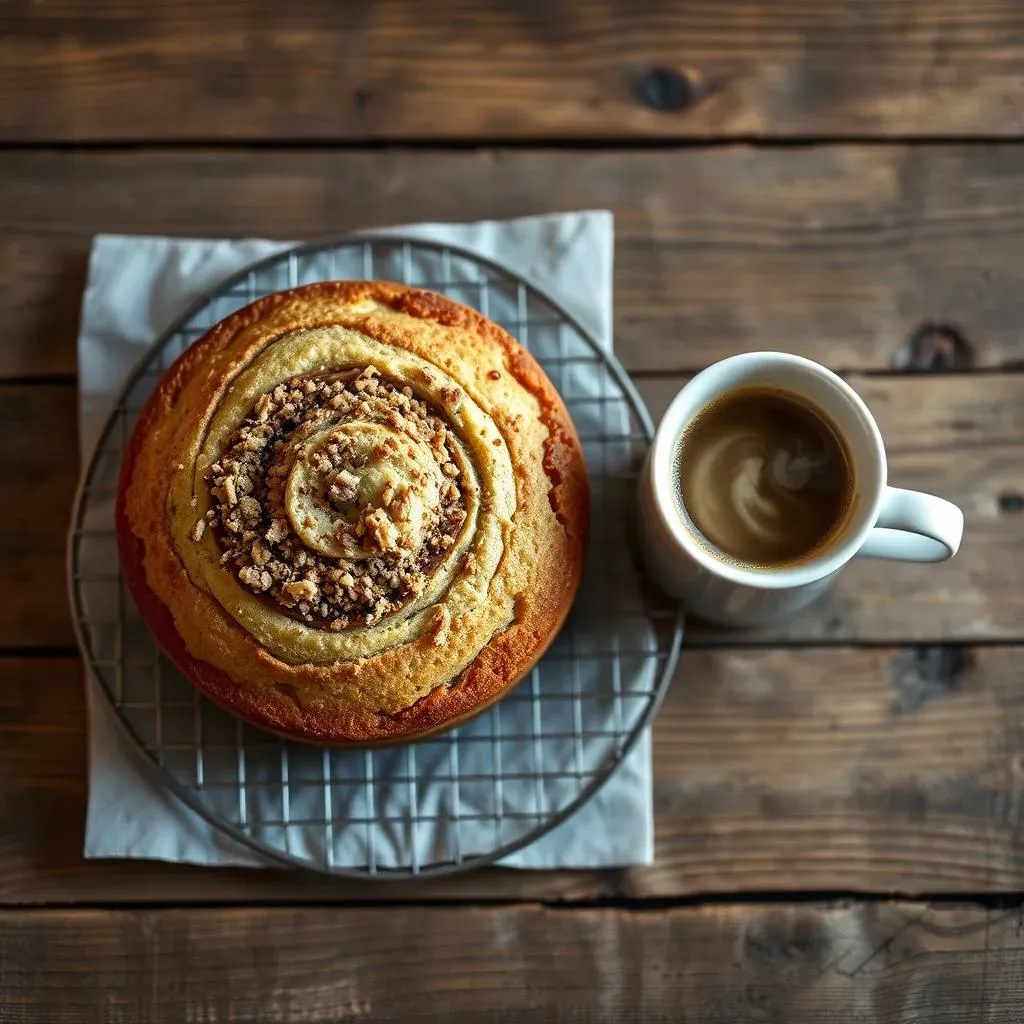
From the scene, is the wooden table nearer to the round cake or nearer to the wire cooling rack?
the wire cooling rack

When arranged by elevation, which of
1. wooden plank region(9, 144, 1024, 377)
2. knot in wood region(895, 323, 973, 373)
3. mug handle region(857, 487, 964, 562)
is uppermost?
wooden plank region(9, 144, 1024, 377)

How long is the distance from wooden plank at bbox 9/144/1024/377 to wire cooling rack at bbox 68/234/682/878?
0.15 metres

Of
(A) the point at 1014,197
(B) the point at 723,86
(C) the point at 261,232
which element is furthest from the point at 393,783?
(A) the point at 1014,197

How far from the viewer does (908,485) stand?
146 centimetres

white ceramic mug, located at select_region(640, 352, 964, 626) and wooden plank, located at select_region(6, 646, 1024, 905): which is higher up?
white ceramic mug, located at select_region(640, 352, 964, 626)

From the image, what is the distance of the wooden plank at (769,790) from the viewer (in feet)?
4.60

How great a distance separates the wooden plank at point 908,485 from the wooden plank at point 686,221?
6cm

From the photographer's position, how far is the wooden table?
1401 mm

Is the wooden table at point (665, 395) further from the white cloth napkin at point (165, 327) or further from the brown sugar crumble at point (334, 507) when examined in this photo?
the brown sugar crumble at point (334, 507)

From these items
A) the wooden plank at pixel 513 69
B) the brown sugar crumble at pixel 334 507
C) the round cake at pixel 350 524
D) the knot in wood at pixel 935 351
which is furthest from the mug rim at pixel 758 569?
the wooden plank at pixel 513 69

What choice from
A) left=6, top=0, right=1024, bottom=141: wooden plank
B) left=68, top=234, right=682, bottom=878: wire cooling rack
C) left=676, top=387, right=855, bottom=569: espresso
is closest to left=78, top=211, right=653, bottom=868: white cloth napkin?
left=68, top=234, right=682, bottom=878: wire cooling rack

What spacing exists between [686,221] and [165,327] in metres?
0.77

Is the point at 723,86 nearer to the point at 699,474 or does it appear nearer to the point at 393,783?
the point at 699,474

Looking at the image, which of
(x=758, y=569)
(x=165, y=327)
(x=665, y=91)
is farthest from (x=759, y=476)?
(x=165, y=327)
